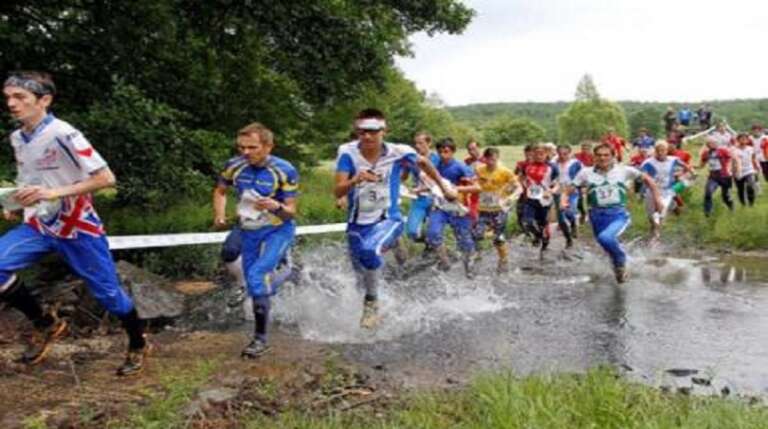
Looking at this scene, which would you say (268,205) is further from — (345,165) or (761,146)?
(761,146)

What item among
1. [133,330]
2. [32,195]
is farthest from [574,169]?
[32,195]

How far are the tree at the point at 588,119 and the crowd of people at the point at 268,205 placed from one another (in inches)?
4585

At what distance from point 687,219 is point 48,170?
15397mm

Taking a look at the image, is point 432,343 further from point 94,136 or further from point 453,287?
point 94,136

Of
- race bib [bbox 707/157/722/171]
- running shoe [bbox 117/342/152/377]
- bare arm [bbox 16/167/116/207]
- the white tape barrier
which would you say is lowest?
running shoe [bbox 117/342/152/377]

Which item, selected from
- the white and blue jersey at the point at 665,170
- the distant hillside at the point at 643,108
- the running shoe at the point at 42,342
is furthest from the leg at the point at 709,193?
the distant hillside at the point at 643,108

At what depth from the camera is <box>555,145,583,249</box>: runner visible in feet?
49.3

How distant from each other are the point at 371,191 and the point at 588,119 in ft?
410

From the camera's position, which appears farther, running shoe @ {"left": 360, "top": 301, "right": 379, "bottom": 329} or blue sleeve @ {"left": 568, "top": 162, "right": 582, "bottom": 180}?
blue sleeve @ {"left": 568, "top": 162, "right": 582, "bottom": 180}

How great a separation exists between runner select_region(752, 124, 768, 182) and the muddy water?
9.98 metres

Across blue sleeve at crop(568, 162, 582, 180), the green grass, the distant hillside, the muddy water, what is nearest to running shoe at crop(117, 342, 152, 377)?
the green grass

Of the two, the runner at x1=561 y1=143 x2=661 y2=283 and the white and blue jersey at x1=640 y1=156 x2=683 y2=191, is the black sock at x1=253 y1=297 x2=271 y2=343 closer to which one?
the runner at x1=561 y1=143 x2=661 y2=283

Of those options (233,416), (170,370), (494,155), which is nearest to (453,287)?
(494,155)

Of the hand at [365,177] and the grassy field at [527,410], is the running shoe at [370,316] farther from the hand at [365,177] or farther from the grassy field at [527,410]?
the grassy field at [527,410]
